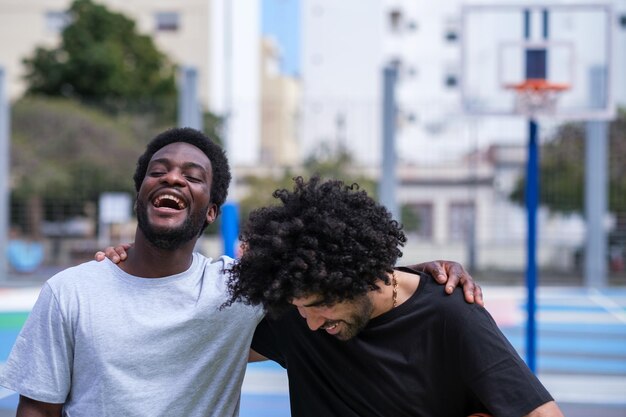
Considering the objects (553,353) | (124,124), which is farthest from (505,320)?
(124,124)

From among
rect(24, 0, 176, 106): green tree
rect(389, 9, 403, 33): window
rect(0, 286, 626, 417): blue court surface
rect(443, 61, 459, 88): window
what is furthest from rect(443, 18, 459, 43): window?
rect(0, 286, 626, 417): blue court surface

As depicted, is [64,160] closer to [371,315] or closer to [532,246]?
[532,246]

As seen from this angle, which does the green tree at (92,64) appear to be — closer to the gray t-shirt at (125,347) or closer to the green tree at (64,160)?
the green tree at (64,160)

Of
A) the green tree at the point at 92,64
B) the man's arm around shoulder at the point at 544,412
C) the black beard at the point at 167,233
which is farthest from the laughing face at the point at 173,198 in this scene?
the green tree at the point at 92,64

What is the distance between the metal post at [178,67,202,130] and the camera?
11.8m

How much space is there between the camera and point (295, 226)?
2033 millimetres

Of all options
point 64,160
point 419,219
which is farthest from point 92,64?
point 419,219

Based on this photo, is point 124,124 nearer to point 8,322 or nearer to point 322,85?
point 8,322

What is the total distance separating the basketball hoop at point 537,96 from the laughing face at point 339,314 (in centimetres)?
522

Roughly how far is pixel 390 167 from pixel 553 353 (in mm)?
3982

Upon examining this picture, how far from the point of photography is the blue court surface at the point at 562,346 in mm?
5961

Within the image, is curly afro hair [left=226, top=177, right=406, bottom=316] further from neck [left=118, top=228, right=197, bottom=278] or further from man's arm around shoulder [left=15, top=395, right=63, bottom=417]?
man's arm around shoulder [left=15, top=395, right=63, bottom=417]

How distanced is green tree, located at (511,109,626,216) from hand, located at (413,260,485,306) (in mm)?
10276

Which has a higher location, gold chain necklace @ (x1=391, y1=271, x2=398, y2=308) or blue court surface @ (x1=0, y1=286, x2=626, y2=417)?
gold chain necklace @ (x1=391, y1=271, x2=398, y2=308)
